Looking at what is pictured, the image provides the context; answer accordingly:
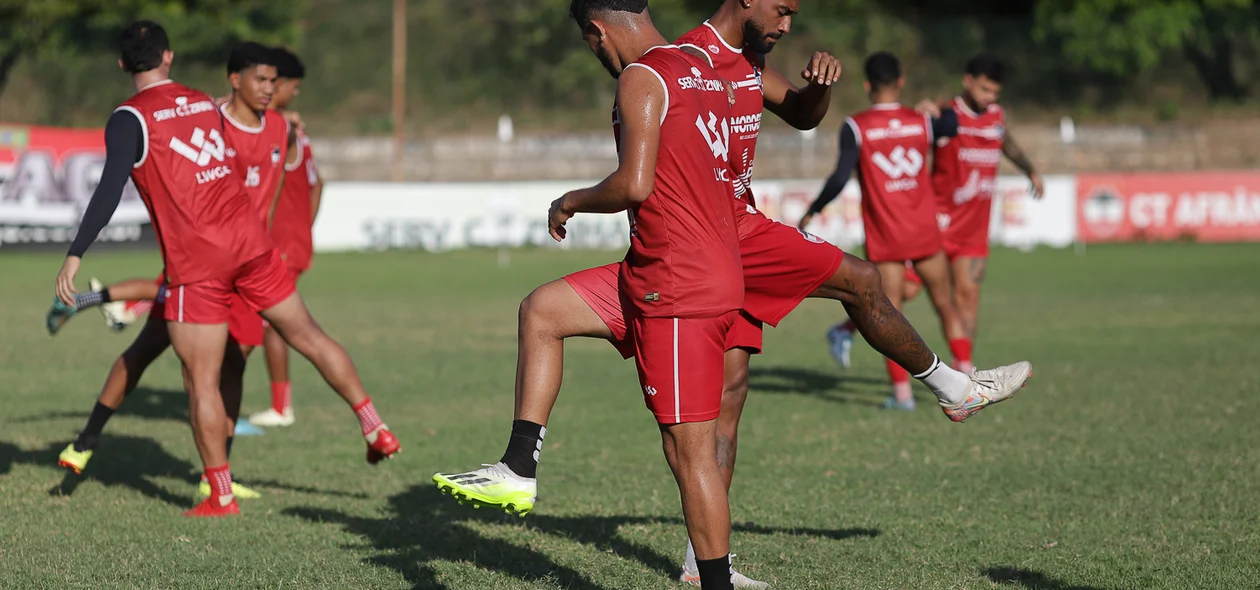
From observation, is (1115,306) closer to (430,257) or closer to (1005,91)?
(430,257)

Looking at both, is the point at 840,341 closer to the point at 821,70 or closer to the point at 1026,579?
the point at 1026,579

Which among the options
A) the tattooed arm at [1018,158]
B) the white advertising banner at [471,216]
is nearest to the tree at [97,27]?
the white advertising banner at [471,216]

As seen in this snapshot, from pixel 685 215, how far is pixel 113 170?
129 inches

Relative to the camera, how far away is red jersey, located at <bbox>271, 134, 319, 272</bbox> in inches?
382

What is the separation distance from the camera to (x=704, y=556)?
4508 millimetres

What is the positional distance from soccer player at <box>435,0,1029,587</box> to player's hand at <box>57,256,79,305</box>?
8.25 feet

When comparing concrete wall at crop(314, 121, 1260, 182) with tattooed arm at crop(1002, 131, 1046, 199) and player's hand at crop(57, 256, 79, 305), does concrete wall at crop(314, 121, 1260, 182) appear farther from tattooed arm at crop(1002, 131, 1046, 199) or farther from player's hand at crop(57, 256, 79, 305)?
player's hand at crop(57, 256, 79, 305)

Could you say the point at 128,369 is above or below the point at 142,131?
below

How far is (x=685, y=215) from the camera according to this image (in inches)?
175

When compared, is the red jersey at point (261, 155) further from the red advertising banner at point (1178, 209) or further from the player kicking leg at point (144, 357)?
the red advertising banner at point (1178, 209)

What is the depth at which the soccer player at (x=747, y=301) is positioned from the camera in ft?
15.7

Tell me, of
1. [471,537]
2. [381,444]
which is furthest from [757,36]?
[381,444]

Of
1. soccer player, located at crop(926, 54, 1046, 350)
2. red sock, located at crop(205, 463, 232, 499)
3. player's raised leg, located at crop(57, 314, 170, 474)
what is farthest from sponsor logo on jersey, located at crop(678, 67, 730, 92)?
soccer player, located at crop(926, 54, 1046, 350)

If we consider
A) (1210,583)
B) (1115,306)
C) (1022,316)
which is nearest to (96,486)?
(1210,583)
